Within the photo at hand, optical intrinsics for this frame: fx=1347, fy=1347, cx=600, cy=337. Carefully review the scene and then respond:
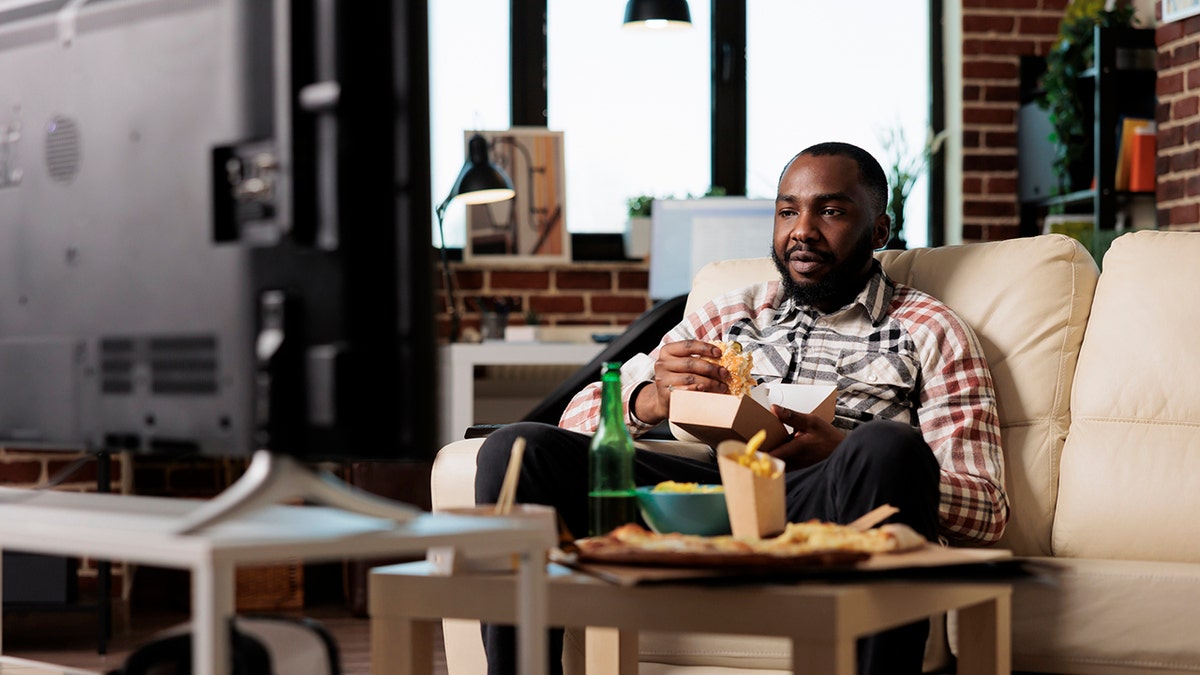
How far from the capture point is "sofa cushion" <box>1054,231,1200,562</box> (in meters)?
2.08

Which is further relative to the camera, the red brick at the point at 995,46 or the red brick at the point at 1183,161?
the red brick at the point at 995,46

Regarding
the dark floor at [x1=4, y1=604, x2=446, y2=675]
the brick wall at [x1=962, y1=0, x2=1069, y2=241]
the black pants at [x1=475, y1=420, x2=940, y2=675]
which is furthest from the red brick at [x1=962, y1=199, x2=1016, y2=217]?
the black pants at [x1=475, y1=420, x2=940, y2=675]

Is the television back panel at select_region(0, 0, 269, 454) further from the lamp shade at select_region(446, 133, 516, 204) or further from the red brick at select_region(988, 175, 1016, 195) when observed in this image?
the red brick at select_region(988, 175, 1016, 195)

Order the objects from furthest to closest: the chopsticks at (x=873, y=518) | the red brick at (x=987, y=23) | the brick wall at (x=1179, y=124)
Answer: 1. the red brick at (x=987, y=23)
2. the brick wall at (x=1179, y=124)
3. the chopsticks at (x=873, y=518)

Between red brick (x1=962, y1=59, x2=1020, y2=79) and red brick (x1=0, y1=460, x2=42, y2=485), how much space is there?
3.27 m

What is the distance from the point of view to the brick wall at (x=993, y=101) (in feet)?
15.4

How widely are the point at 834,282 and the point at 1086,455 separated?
1.73 feet

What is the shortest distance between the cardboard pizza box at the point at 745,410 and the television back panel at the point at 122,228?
3.36 ft

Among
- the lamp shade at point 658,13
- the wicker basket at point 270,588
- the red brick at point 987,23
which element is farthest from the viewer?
the red brick at point 987,23

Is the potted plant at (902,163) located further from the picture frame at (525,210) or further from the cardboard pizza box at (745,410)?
the cardboard pizza box at (745,410)

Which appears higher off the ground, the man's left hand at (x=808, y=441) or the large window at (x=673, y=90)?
the large window at (x=673, y=90)

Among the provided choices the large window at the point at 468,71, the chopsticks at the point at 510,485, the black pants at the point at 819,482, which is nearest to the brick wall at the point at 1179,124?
the large window at the point at 468,71

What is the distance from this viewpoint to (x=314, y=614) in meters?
3.78

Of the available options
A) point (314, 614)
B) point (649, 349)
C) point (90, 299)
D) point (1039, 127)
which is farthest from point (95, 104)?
Answer: point (1039, 127)
